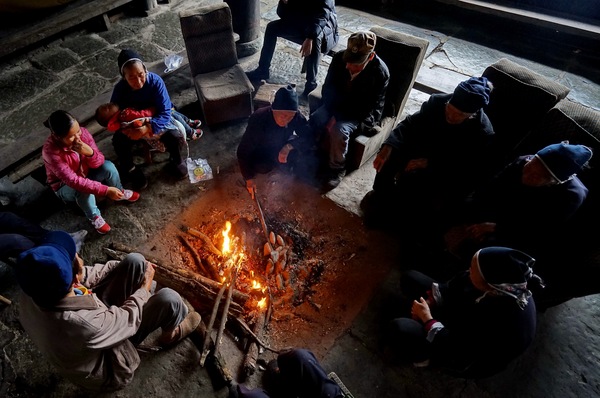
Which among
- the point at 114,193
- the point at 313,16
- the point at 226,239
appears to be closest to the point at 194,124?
the point at 114,193

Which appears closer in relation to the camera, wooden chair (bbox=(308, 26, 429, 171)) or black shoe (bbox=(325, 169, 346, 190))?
wooden chair (bbox=(308, 26, 429, 171))

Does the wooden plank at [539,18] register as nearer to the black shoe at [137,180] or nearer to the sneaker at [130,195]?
the black shoe at [137,180]

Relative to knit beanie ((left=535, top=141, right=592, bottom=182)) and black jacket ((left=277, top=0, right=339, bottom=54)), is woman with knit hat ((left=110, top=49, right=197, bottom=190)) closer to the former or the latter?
black jacket ((left=277, top=0, right=339, bottom=54))

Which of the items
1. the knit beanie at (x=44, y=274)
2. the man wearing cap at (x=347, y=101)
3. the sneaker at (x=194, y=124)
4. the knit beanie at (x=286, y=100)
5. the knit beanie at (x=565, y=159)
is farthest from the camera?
the sneaker at (x=194, y=124)

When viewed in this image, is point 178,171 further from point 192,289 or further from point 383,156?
point 383,156

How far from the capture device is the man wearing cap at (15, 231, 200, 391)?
2.26m

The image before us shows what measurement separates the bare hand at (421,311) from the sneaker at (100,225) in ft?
12.5

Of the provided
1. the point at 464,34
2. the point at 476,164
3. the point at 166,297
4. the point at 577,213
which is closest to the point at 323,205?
the point at 476,164

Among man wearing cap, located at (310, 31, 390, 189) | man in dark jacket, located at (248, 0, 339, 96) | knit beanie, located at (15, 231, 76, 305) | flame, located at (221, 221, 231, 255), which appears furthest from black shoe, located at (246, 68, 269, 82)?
knit beanie, located at (15, 231, 76, 305)

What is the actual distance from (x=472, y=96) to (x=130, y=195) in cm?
437

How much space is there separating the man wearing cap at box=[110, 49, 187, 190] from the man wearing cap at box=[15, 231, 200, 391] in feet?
6.18

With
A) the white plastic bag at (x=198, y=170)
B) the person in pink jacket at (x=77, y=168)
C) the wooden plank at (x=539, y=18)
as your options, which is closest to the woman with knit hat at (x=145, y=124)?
the white plastic bag at (x=198, y=170)

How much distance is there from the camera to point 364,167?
5.38 metres

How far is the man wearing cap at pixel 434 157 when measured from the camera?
382 cm
